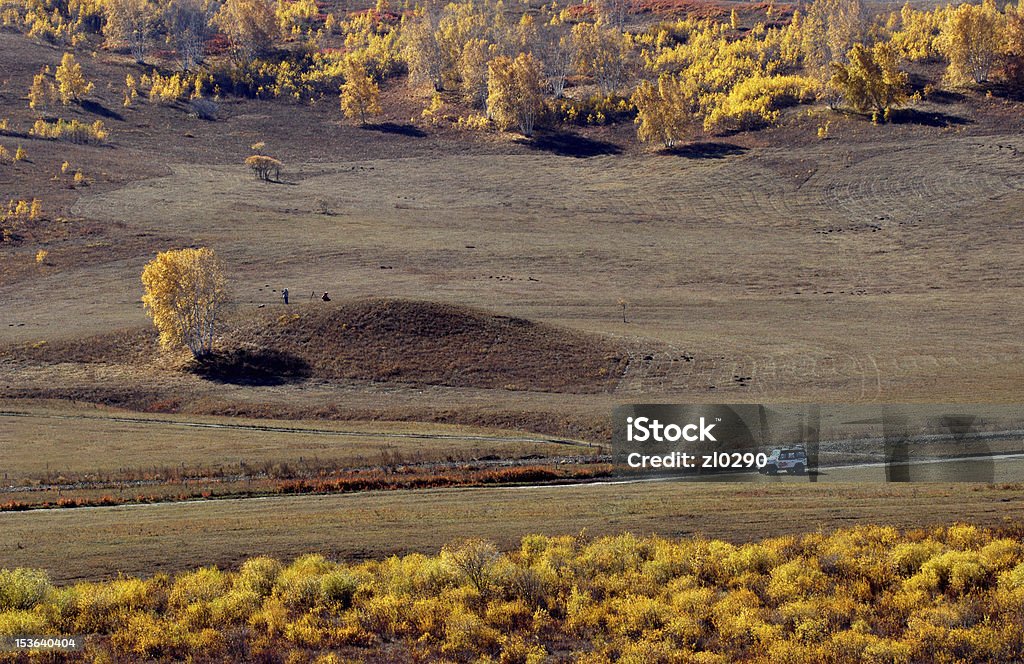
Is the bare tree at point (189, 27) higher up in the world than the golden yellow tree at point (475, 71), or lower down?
higher up

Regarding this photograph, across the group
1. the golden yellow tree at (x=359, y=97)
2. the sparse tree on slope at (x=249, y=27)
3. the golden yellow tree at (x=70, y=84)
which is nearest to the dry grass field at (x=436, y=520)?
the golden yellow tree at (x=359, y=97)

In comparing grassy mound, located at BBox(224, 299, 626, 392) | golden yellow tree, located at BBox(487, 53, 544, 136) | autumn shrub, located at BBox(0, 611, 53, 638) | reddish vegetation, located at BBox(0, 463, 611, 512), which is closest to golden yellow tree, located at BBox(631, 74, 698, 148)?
golden yellow tree, located at BBox(487, 53, 544, 136)

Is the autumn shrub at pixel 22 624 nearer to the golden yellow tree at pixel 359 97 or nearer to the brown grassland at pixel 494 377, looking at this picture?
the brown grassland at pixel 494 377

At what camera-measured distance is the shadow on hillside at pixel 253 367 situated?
57.8 metres

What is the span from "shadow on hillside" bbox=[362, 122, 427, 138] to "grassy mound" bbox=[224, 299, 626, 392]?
240ft

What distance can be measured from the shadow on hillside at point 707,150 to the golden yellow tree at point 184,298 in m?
70.7

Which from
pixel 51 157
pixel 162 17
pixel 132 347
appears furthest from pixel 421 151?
pixel 162 17

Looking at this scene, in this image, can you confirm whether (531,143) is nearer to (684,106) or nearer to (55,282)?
(684,106)

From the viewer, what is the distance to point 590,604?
2330 cm

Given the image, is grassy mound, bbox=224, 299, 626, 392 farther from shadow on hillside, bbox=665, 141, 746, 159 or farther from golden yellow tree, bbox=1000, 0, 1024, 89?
golden yellow tree, bbox=1000, 0, 1024, 89

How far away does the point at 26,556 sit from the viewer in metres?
28.0

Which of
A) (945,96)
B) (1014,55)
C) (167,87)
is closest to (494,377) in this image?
(945,96)

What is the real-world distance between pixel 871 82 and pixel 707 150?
22081mm

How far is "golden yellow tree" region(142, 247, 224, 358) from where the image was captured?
61188 millimetres
